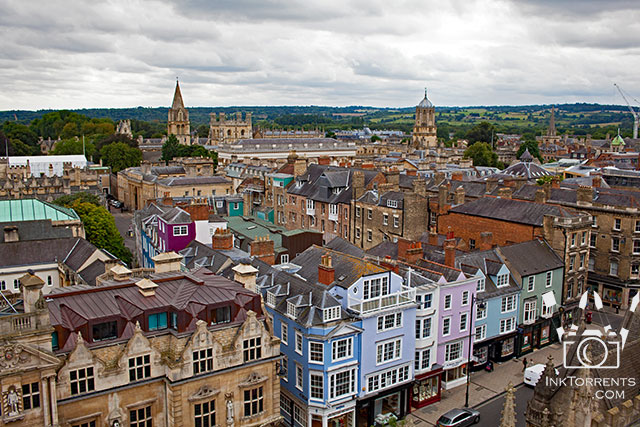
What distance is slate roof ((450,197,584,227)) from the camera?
4822cm

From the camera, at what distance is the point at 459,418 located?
105 feet

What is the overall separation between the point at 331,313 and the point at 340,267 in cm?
497

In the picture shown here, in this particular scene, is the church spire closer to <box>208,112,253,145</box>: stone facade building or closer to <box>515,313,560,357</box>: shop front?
<box>208,112,253,145</box>: stone facade building

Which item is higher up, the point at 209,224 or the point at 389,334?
the point at 209,224

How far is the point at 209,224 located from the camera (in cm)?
4772

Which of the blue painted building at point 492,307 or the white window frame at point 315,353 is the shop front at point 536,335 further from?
the white window frame at point 315,353

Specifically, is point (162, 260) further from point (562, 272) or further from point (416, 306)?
point (562, 272)

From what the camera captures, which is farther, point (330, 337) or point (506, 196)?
point (506, 196)

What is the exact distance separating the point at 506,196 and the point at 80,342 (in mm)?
46856

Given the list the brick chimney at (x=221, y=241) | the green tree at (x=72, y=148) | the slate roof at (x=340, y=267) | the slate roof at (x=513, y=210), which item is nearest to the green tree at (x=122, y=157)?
the green tree at (x=72, y=148)

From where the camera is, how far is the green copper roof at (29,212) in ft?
155

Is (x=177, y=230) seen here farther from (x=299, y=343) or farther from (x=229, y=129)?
(x=229, y=129)

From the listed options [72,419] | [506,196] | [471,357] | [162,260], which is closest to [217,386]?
[72,419]

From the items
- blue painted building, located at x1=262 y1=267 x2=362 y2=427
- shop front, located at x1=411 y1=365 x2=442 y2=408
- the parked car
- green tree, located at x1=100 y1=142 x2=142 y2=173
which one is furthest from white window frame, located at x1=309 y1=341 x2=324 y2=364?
green tree, located at x1=100 y1=142 x2=142 y2=173
